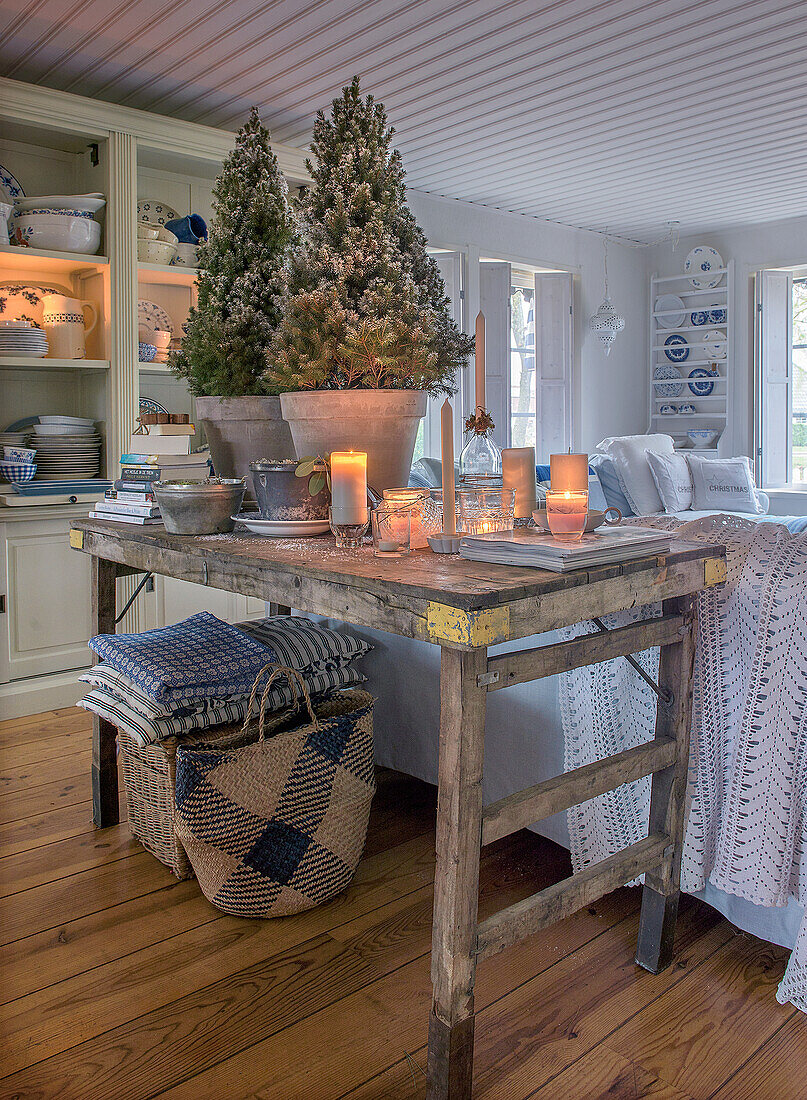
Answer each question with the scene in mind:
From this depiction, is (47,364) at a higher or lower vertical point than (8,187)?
lower

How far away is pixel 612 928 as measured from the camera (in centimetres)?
173

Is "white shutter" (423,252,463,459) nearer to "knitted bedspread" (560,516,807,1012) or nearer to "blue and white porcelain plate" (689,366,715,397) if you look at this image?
"blue and white porcelain plate" (689,366,715,397)

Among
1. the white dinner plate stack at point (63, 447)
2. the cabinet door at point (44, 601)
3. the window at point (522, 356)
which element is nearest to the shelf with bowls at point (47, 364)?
the white dinner plate stack at point (63, 447)

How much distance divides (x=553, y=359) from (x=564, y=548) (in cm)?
525

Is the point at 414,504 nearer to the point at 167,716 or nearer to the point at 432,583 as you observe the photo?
the point at 432,583

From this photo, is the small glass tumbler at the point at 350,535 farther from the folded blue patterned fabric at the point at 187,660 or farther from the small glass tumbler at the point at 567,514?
the folded blue patterned fabric at the point at 187,660

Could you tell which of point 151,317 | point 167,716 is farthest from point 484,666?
point 151,317

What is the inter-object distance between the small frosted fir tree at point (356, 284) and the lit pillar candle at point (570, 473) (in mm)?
442

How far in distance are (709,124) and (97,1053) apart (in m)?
4.42

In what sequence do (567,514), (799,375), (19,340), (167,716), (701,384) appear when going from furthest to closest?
1. (701,384)
2. (799,375)
3. (19,340)
4. (167,716)
5. (567,514)

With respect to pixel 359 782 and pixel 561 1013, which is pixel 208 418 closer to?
pixel 359 782

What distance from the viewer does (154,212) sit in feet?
12.1

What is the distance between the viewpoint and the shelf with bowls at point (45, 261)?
3.18 m

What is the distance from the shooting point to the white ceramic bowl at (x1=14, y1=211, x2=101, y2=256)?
10.6ft
